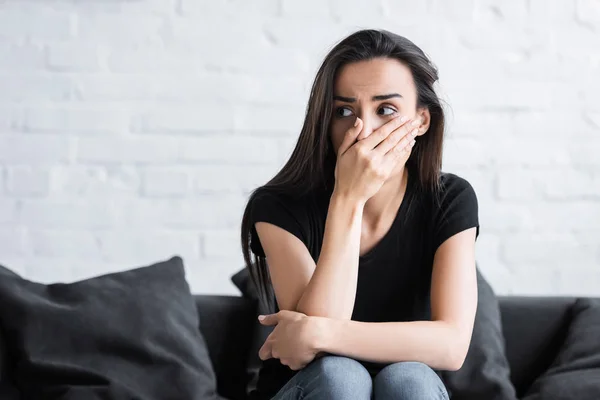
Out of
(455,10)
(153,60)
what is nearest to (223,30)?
(153,60)

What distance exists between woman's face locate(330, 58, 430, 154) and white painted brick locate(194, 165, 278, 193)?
0.91m

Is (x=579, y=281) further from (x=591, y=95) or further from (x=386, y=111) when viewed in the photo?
(x=386, y=111)

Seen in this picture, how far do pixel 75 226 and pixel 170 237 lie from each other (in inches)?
11.3

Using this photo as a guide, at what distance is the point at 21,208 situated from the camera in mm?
2652

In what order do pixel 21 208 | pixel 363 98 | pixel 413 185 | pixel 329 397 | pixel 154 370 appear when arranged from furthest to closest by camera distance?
1. pixel 21 208
2. pixel 154 370
3. pixel 413 185
4. pixel 363 98
5. pixel 329 397

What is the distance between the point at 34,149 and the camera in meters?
2.65

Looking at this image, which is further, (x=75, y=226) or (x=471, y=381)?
(x=75, y=226)

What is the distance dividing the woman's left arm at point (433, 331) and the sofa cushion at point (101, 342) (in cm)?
48

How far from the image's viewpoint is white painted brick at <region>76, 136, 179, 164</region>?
8.72ft

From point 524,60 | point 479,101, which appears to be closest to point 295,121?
point 479,101

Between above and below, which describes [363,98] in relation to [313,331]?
above

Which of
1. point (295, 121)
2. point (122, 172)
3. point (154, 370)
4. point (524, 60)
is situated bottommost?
point (154, 370)

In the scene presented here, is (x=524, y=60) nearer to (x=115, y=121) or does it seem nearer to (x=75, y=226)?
(x=115, y=121)

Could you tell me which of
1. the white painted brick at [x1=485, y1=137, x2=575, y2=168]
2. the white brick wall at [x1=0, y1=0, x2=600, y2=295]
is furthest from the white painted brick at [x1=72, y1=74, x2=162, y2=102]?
the white painted brick at [x1=485, y1=137, x2=575, y2=168]
